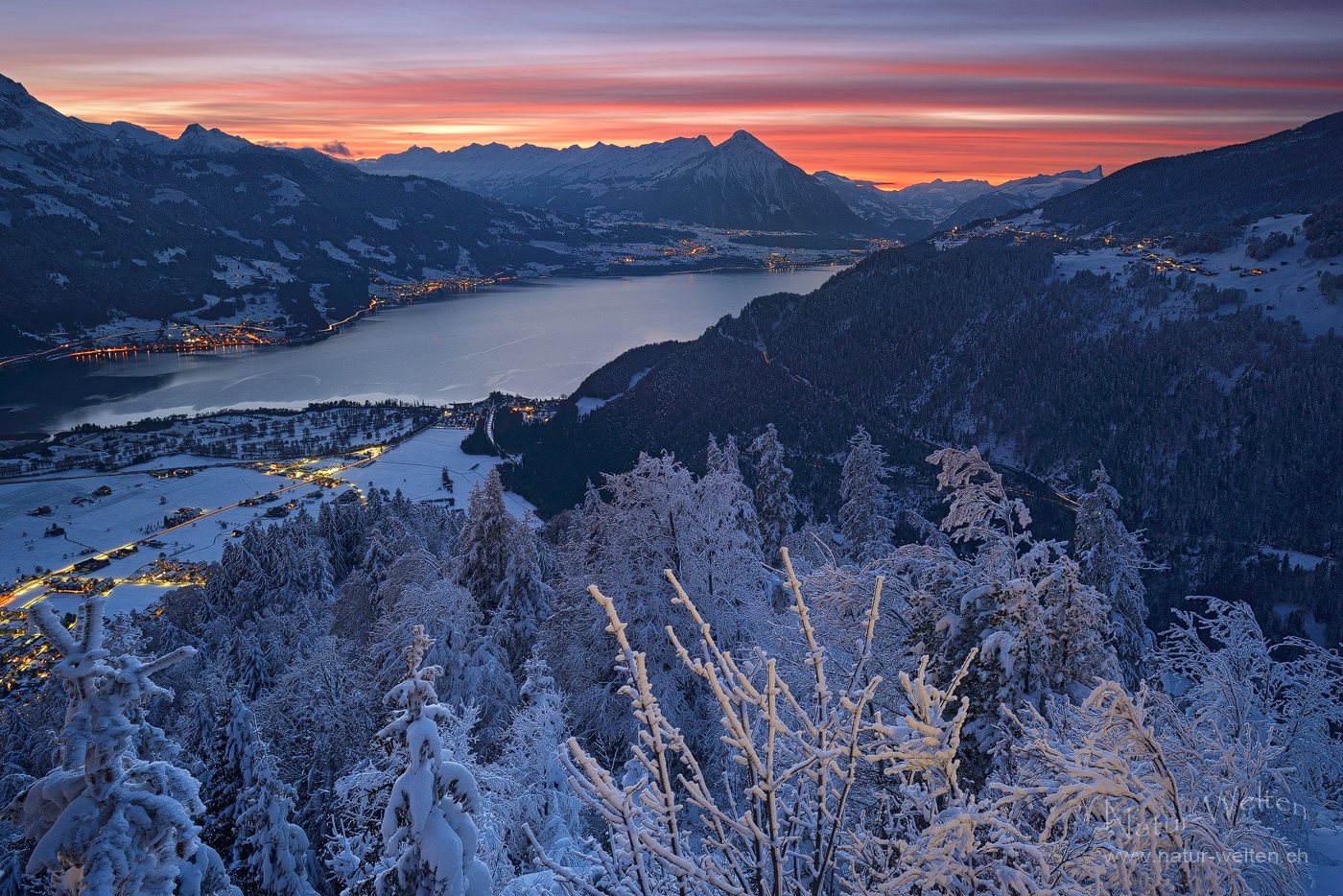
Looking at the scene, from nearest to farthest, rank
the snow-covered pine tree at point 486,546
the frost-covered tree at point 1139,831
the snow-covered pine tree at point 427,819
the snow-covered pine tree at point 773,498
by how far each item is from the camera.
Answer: the frost-covered tree at point 1139,831
the snow-covered pine tree at point 427,819
the snow-covered pine tree at point 486,546
the snow-covered pine tree at point 773,498

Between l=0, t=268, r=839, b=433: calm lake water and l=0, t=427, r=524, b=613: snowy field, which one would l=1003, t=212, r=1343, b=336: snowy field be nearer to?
l=0, t=268, r=839, b=433: calm lake water

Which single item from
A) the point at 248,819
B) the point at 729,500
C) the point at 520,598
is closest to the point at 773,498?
the point at 520,598

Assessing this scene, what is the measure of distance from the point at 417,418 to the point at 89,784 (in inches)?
3989

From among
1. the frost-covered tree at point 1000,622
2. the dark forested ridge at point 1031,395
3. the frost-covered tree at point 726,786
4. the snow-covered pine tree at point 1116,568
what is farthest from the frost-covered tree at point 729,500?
the dark forested ridge at point 1031,395

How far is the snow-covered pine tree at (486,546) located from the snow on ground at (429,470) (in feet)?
129

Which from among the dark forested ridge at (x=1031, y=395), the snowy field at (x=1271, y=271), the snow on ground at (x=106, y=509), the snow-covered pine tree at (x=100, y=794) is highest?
the snowy field at (x=1271, y=271)

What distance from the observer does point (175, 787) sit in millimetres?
5070

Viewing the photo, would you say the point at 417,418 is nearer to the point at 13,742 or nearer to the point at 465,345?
the point at 465,345

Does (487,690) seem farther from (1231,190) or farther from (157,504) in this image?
(1231,190)

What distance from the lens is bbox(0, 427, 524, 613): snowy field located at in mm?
55062

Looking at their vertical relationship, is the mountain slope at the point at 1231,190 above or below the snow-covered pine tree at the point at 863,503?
above

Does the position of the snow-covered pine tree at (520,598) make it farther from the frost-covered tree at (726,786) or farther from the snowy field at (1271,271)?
the snowy field at (1271,271)

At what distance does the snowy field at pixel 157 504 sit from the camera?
55062 mm

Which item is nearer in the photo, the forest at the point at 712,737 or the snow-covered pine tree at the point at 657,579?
the forest at the point at 712,737
